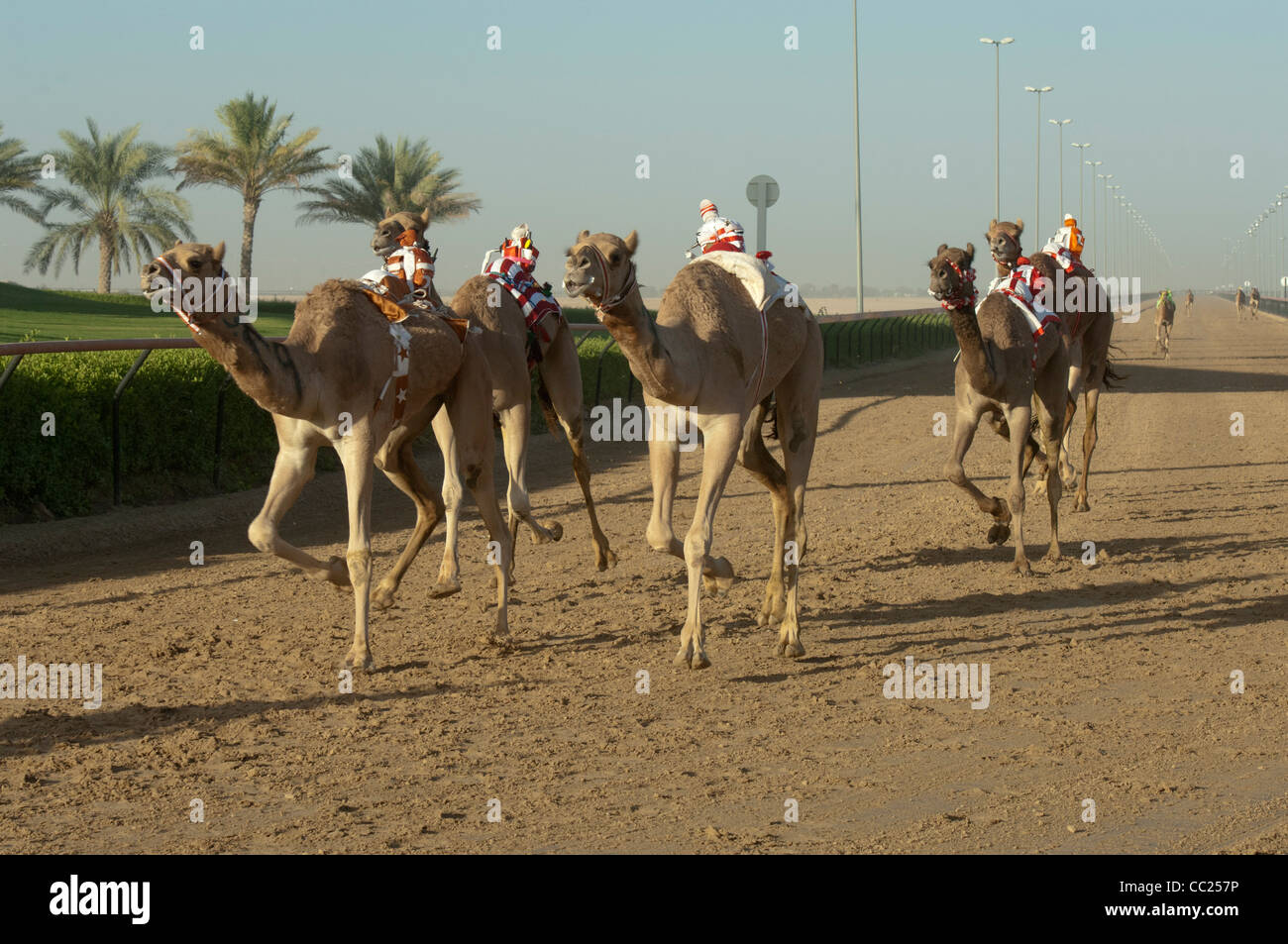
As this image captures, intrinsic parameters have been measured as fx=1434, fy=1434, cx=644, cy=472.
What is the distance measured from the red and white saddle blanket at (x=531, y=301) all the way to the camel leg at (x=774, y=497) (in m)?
1.75

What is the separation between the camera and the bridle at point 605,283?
6484 millimetres

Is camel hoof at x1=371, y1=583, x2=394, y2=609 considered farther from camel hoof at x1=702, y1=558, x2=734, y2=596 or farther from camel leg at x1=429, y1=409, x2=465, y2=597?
camel hoof at x1=702, y1=558, x2=734, y2=596

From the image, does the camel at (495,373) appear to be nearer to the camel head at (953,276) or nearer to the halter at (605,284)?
the halter at (605,284)

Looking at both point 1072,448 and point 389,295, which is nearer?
point 389,295

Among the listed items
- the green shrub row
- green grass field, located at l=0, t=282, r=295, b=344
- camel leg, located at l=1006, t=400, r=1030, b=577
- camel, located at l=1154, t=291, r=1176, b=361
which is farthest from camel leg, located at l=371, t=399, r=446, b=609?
camel, located at l=1154, t=291, r=1176, b=361

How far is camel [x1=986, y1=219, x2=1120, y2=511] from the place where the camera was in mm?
12477

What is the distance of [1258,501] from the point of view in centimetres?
1333

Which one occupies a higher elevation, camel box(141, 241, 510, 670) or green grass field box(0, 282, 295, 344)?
green grass field box(0, 282, 295, 344)

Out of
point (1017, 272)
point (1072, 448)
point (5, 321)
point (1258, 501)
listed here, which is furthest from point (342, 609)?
point (5, 321)

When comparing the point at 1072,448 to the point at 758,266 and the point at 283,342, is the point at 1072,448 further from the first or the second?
the point at 283,342

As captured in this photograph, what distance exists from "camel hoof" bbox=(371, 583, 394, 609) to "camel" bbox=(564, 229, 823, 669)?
180 cm

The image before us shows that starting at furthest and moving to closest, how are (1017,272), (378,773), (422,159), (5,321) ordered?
(422,159) → (5,321) → (1017,272) → (378,773)

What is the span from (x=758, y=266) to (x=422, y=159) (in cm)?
4331
